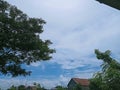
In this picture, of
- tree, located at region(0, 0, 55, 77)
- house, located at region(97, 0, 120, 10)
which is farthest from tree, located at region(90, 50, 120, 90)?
house, located at region(97, 0, 120, 10)

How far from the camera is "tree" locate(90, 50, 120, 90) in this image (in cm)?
2867

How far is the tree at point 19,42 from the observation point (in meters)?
20.6

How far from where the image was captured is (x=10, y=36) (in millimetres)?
20469

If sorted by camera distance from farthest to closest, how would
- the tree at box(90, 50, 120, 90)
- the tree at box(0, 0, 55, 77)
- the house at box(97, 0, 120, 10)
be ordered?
1. the tree at box(90, 50, 120, 90)
2. the tree at box(0, 0, 55, 77)
3. the house at box(97, 0, 120, 10)

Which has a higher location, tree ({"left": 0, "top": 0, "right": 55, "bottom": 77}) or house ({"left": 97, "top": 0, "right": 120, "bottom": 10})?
tree ({"left": 0, "top": 0, "right": 55, "bottom": 77})

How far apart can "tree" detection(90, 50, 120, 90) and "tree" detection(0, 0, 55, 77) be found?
27.9 feet

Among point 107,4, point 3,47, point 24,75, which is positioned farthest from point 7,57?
point 107,4

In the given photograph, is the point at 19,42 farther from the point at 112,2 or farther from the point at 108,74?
the point at 112,2

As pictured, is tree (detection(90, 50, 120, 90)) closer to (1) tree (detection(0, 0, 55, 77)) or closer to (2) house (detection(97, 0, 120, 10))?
(1) tree (detection(0, 0, 55, 77))

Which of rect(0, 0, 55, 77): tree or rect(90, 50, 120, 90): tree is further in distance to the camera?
rect(90, 50, 120, 90): tree

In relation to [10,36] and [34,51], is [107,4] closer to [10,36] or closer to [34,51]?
[10,36]

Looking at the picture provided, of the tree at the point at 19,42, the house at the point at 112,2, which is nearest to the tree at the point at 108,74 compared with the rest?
the tree at the point at 19,42

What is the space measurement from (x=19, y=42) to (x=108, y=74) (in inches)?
460

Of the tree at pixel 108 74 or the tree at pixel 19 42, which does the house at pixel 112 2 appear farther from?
the tree at pixel 108 74
